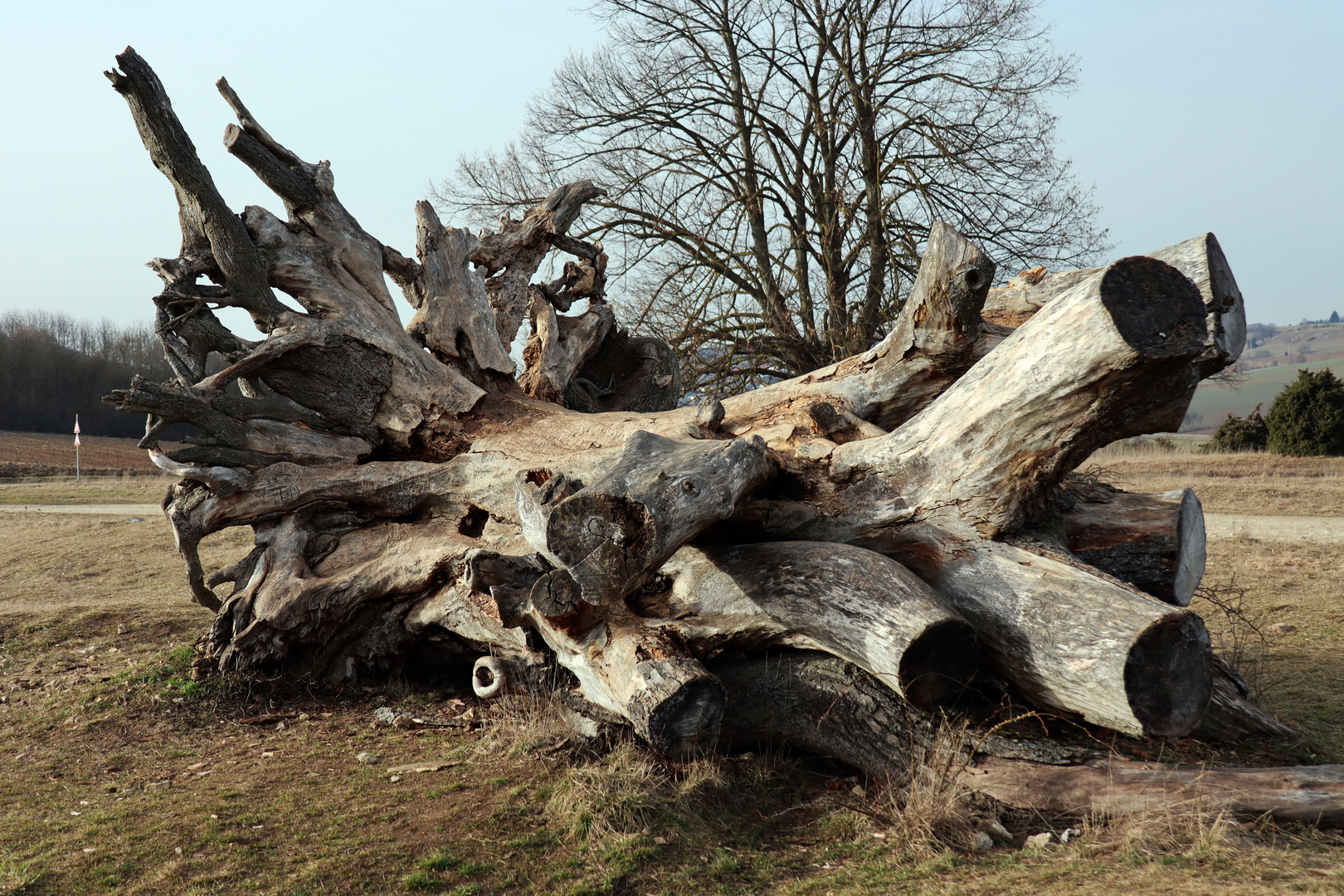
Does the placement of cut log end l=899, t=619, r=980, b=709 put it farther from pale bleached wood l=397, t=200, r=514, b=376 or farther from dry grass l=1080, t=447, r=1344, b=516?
dry grass l=1080, t=447, r=1344, b=516

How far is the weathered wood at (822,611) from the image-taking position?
4.04 meters

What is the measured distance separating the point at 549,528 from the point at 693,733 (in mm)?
1185

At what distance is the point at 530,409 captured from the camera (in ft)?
23.5

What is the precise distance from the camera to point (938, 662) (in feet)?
13.3

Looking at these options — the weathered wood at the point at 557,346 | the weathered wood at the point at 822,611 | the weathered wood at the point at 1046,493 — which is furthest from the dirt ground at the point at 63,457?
the weathered wood at the point at 1046,493

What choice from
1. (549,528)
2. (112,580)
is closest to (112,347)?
(112,580)

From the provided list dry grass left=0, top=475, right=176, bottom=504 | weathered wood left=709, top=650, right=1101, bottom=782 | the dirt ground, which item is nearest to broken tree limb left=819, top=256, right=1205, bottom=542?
weathered wood left=709, top=650, right=1101, bottom=782

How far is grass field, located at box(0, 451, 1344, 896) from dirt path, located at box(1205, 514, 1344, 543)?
4259mm

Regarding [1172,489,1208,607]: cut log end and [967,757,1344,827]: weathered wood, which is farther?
[1172,489,1208,607]: cut log end

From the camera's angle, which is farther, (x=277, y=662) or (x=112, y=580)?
(x=112, y=580)

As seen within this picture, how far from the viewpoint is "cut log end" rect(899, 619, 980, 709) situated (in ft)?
13.1

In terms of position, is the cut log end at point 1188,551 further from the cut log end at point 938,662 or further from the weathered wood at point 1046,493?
the cut log end at point 938,662

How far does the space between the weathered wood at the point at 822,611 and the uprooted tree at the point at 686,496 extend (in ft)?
0.05

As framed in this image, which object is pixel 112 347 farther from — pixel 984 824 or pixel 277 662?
pixel 984 824
